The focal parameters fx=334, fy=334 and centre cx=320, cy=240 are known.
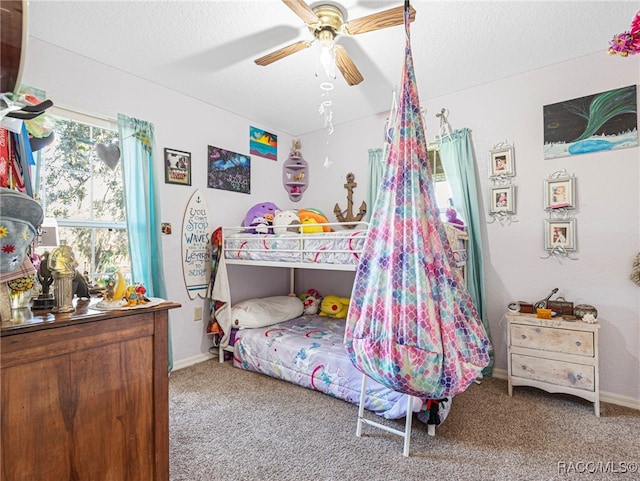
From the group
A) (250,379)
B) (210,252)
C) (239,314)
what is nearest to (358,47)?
(210,252)

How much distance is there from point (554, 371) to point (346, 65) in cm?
239

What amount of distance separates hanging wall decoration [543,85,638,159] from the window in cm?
332

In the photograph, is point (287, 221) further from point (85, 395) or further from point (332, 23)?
point (85, 395)

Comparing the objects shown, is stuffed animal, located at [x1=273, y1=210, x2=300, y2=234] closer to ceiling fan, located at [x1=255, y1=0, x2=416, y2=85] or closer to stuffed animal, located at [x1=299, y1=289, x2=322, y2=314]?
stuffed animal, located at [x1=299, y1=289, x2=322, y2=314]

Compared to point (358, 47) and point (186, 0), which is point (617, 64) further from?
point (186, 0)

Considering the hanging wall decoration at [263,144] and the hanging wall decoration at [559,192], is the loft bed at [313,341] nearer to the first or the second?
the hanging wall decoration at [559,192]

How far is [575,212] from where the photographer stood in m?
2.46

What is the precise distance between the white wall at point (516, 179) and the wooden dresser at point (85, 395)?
192 centimetres

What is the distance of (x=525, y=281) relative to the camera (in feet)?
8.72

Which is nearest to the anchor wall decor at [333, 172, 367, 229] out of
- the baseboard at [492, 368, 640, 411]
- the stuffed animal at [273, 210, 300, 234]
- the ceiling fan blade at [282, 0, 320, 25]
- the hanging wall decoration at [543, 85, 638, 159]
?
the stuffed animal at [273, 210, 300, 234]

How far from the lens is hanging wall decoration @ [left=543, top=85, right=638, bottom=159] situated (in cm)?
228

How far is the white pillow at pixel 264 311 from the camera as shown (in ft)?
9.91

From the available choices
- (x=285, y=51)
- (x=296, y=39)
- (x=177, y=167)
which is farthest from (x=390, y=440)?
(x=177, y=167)

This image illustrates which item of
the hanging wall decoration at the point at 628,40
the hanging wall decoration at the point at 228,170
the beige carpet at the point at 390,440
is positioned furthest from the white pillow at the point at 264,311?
the hanging wall decoration at the point at 628,40
